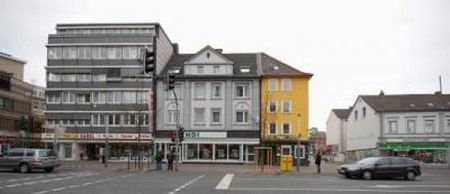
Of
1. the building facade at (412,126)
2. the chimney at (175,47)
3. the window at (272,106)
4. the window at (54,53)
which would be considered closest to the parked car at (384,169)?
the window at (272,106)

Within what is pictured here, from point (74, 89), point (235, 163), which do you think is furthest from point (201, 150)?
point (74, 89)

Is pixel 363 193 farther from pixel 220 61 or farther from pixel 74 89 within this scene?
pixel 74 89

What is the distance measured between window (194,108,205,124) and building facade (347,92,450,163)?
20003 millimetres

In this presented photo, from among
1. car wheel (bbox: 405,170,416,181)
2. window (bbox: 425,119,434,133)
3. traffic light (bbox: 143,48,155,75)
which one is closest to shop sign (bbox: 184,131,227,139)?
window (bbox: 425,119,434,133)

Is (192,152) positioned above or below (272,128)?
below

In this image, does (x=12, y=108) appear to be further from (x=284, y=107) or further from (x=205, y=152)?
(x=284, y=107)

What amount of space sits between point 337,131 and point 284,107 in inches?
1704

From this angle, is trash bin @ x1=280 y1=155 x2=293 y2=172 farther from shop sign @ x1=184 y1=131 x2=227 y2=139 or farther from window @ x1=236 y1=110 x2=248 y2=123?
window @ x1=236 y1=110 x2=248 y2=123

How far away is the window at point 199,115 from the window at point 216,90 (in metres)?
2.08

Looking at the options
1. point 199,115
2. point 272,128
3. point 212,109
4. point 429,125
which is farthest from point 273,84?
point 429,125

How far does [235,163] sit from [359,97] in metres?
23.3

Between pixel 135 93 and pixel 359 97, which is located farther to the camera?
pixel 359 97

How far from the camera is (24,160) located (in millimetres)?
41812

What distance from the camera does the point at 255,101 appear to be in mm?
70812
